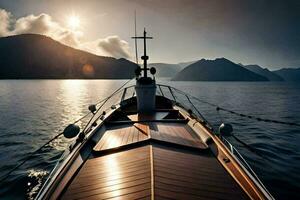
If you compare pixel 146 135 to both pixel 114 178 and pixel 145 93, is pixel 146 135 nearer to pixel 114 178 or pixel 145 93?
pixel 114 178

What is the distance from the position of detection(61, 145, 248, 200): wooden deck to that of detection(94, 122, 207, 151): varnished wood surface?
817 mm

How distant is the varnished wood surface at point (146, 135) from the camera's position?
8.12 metres

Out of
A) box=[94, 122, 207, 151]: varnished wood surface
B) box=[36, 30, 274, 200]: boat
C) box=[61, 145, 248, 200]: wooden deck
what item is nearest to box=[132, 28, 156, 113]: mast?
box=[94, 122, 207, 151]: varnished wood surface

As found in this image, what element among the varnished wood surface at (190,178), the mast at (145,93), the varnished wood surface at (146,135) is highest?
the mast at (145,93)

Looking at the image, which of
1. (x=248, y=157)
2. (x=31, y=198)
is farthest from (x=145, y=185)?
(x=248, y=157)

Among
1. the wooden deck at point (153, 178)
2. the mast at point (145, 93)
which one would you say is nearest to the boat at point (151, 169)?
the wooden deck at point (153, 178)

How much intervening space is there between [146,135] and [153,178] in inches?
132

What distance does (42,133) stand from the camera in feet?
70.7

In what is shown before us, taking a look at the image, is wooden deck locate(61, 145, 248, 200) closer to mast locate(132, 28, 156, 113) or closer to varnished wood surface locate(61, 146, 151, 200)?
varnished wood surface locate(61, 146, 151, 200)

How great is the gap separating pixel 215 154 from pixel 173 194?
11.0 feet

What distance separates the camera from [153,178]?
5316mm

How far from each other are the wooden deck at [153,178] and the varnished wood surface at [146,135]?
82 cm

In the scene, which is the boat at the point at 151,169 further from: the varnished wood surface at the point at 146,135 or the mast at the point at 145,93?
the mast at the point at 145,93

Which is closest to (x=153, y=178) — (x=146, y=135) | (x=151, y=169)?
(x=151, y=169)
